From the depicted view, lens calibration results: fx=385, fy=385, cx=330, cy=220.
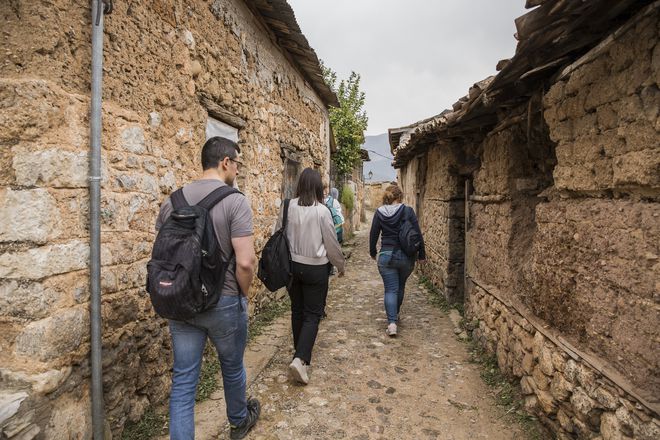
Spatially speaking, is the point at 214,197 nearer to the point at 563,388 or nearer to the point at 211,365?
the point at 211,365

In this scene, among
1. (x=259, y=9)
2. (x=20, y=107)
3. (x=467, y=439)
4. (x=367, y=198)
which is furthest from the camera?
(x=367, y=198)

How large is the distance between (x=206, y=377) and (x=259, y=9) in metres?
3.96

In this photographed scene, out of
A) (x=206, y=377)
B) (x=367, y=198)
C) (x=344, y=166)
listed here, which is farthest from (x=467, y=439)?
(x=367, y=198)

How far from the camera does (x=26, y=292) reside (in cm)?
183

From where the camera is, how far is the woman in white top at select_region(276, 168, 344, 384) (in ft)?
10.8

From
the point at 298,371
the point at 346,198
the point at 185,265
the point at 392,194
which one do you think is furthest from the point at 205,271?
the point at 346,198

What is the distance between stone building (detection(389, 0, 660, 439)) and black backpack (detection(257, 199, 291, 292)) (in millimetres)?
1954

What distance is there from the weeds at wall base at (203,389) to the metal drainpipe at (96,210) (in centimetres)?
37

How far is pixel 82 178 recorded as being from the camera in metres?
2.05

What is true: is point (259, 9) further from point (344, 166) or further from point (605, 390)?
point (344, 166)

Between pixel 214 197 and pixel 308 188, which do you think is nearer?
pixel 214 197

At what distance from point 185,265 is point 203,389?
165cm

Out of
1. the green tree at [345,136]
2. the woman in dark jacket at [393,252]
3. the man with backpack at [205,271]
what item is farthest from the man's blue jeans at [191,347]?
the green tree at [345,136]

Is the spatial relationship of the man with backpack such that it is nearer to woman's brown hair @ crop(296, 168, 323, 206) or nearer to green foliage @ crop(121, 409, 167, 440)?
green foliage @ crop(121, 409, 167, 440)
